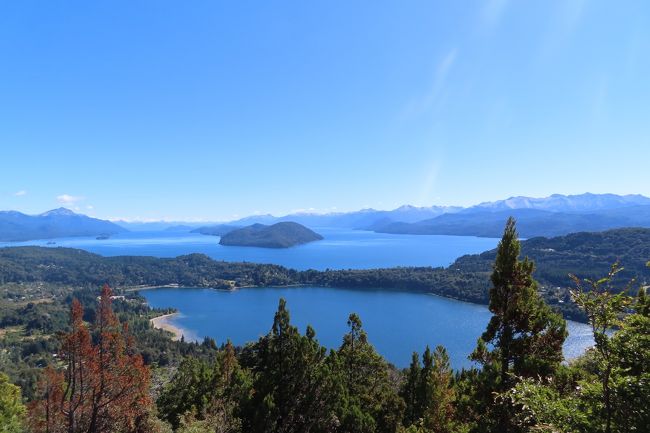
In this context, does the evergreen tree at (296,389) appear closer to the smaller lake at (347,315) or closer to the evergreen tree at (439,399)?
the evergreen tree at (439,399)

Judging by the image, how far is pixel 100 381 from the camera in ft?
41.5

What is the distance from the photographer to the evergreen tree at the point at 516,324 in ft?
33.8

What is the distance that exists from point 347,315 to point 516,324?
9441 cm

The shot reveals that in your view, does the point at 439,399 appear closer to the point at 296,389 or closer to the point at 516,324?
the point at 296,389

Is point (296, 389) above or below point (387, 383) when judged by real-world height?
above

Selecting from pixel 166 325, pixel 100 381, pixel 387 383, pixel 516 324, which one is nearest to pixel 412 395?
pixel 387 383

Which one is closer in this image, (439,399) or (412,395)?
(439,399)

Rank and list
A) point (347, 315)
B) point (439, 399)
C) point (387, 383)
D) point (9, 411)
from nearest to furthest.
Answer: point (439, 399) → point (9, 411) → point (387, 383) → point (347, 315)

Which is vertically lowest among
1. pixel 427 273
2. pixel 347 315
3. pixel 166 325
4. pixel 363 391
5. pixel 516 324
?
pixel 166 325

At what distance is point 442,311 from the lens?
105 m

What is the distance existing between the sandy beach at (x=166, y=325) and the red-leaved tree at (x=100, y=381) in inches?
3372

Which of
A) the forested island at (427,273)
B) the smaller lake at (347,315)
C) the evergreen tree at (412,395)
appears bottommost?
the smaller lake at (347,315)

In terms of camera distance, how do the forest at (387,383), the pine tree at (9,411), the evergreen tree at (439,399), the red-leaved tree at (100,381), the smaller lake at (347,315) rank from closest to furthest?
the forest at (387,383)
the red-leaved tree at (100,381)
the evergreen tree at (439,399)
the pine tree at (9,411)
the smaller lake at (347,315)

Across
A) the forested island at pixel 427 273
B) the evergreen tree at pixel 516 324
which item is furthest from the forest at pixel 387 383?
the forested island at pixel 427 273
